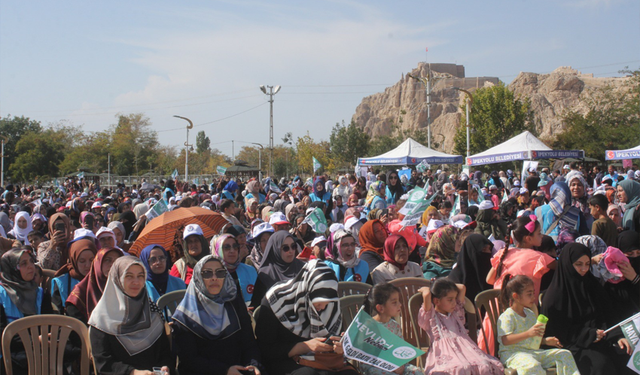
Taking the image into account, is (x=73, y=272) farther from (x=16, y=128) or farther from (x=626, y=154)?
A: (x=16, y=128)

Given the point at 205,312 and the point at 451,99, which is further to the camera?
the point at 451,99

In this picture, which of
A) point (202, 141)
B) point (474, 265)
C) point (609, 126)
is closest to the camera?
point (474, 265)

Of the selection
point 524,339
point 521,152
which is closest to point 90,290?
point 524,339

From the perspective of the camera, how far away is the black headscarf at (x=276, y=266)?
4.47m

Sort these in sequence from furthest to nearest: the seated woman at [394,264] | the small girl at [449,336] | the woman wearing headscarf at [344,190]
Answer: the woman wearing headscarf at [344,190] < the seated woman at [394,264] < the small girl at [449,336]

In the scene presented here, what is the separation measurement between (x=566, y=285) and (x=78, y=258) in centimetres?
414

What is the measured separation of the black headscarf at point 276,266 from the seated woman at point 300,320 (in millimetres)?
747

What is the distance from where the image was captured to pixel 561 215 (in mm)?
6945

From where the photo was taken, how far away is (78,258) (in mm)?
4566

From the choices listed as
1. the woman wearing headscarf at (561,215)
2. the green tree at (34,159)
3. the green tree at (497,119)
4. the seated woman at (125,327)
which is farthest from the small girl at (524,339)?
the green tree at (34,159)

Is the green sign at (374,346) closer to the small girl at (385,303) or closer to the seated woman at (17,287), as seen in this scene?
the small girl at (385,303)

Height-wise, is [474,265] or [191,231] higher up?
[191,231]

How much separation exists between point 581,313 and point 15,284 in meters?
4.55

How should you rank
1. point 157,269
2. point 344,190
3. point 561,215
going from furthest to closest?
point 344,190
point 561,215
point 157,269
